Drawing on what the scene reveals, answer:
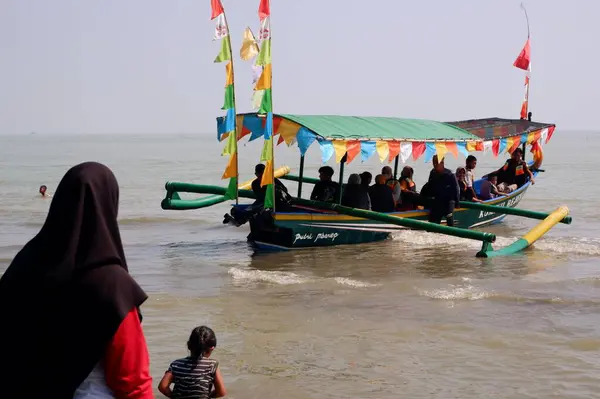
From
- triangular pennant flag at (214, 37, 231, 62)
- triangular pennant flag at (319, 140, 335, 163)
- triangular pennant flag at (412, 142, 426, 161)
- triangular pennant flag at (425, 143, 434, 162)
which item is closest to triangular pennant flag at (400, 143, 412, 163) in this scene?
triangular pennant flag at (412, 142, 426, 161)

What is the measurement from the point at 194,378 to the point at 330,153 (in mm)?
7837

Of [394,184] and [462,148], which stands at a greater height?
[462,148]

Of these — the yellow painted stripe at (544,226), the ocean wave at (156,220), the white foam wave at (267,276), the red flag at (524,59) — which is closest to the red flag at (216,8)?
the white foam wave at (267,276)

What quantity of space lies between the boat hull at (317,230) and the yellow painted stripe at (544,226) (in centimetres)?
181

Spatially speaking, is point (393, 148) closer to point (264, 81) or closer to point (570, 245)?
point (264, 81)

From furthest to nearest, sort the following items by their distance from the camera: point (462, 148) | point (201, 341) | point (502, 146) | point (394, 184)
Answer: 1. point (502, 146)
2. point (462, 148)
3. point (394, 184)
4. point (201, 341)

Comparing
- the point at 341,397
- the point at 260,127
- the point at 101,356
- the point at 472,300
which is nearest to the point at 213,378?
the point at 101,356

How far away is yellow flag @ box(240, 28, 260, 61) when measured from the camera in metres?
11.2

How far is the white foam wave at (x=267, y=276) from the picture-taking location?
1134cm

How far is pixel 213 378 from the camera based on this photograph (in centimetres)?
459

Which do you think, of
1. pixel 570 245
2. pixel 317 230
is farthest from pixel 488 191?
pixel 317 230

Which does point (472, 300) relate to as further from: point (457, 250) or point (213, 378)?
point (213, 378)

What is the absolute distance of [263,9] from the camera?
11.2 meters

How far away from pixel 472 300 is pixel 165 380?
623 centimetres
